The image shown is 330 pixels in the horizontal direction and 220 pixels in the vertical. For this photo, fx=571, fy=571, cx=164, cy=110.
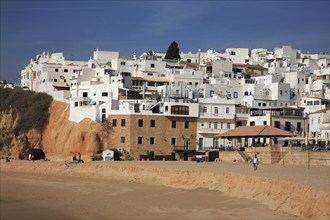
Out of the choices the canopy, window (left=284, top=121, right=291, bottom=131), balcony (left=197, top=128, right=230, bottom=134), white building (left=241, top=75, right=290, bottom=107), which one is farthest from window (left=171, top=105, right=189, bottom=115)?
the canopy

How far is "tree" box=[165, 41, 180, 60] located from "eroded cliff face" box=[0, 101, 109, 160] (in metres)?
29.3

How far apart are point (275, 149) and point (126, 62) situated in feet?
118

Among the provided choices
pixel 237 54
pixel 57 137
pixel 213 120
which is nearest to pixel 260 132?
pixel 213 120

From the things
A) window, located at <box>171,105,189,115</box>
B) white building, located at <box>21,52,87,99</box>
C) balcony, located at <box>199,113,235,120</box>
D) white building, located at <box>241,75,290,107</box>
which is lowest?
balcony, located at <box>199,113,235,120</box>

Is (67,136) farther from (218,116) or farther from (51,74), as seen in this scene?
(51,74)

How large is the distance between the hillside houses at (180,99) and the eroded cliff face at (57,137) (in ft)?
3.90

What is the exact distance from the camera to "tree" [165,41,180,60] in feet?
286

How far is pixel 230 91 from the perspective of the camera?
6462cm

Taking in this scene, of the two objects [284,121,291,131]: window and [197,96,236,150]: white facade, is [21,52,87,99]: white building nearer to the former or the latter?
[197,96,236,150]: white facade

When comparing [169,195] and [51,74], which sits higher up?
[51,74]

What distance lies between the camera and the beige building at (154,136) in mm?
53344

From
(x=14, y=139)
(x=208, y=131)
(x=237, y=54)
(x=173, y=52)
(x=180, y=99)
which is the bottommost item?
(x=14, y=139)

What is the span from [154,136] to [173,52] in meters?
35.2

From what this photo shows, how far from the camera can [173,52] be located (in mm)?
87500
